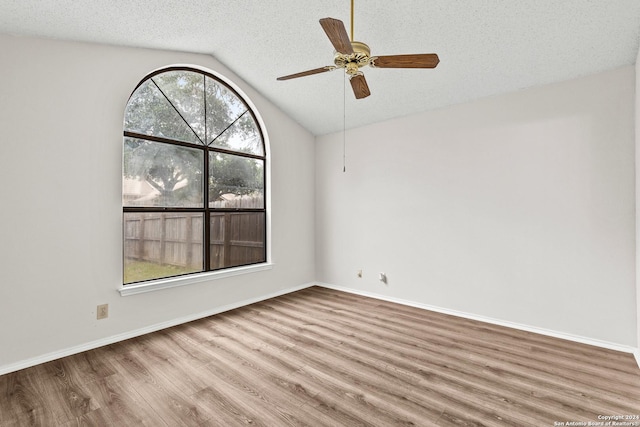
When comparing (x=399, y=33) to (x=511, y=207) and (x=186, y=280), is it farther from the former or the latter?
(x=186, y=280)

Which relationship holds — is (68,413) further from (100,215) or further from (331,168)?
(331,168)

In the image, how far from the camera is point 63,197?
2.52 m

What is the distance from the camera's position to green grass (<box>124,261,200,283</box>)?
2.97 meters

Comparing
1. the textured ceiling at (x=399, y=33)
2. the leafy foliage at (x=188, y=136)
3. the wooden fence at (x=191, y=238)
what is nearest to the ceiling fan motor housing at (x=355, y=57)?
the textured ceiling at (x=399, y=33)

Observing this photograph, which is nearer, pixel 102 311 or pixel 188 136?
pixel 102 311

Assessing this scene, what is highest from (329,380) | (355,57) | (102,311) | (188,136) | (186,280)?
(355,57)

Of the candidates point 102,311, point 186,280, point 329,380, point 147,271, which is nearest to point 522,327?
point 329,380

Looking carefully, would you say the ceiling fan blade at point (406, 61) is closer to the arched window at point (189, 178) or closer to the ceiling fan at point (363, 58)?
the ceiling fan at point (363, 58)

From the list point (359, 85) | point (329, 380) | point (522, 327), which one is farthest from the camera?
point (522, 327)

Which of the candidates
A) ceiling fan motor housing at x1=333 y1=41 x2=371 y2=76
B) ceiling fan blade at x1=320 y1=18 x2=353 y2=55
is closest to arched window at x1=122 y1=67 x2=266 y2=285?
ceiling fan motor housing at x1=333 y1=41 x2=371 y2=76

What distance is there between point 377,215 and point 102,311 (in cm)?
320

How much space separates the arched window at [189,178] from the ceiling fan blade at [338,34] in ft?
7.43

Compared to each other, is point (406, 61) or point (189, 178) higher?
point (406, 61)

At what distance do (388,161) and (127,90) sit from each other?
300cm
